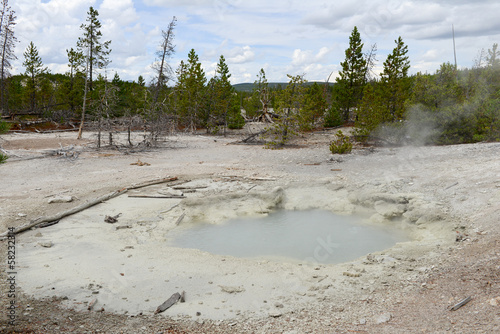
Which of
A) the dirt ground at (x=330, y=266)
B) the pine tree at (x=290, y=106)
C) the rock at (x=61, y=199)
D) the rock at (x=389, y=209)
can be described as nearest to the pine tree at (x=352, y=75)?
the pine tree at (x=290, y=106)

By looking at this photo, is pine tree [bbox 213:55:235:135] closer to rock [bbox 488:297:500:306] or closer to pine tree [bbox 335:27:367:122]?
pine tree [bbox 335:27:367:122]

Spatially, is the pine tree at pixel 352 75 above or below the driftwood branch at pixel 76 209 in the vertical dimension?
above

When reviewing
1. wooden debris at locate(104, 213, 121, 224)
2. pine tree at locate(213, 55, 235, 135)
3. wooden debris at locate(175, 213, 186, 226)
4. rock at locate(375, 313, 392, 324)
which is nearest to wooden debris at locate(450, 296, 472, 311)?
rock at locate(375, 313, 392, 324)

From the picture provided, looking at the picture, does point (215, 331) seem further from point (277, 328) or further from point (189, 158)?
point (189, 158)

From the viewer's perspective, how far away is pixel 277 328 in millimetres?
4664

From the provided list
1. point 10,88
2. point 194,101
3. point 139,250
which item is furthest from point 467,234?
point 10,88

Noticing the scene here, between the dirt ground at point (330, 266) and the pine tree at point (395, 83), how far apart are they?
829 cm

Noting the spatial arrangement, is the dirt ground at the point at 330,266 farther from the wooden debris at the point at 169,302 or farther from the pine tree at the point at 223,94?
the pine tree at the point at 223,94

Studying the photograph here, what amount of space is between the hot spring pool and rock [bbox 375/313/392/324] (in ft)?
7.73

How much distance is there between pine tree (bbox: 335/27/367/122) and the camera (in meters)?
31.2

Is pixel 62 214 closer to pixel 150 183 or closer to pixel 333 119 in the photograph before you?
pixel 150 183

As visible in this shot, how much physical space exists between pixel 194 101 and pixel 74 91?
12838 millimetres

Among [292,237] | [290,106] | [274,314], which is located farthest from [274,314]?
[290,106]

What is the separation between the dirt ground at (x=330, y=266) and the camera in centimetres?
477
